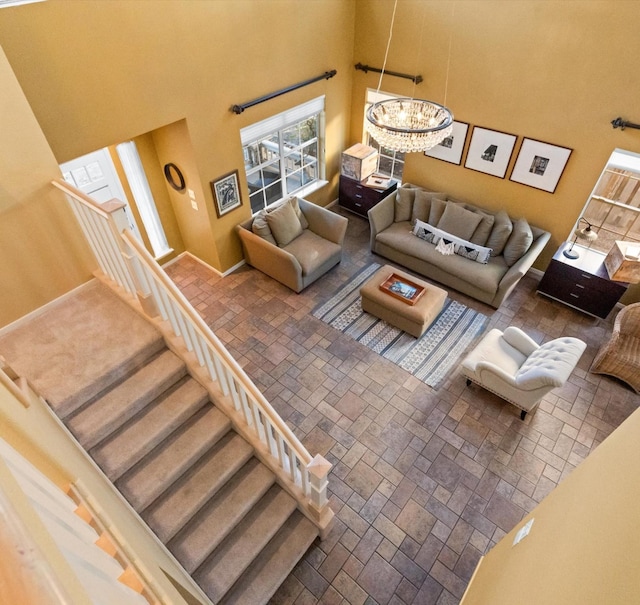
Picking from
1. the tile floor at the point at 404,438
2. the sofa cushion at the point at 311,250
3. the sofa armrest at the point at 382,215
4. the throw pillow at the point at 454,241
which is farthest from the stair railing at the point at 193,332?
the throw pillow at the point at 454,241

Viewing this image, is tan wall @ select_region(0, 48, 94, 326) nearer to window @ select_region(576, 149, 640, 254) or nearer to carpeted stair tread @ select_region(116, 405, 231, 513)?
carpeted stair tread @ select_region(116, 405, 231, 513)

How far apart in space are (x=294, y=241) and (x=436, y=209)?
2194mm

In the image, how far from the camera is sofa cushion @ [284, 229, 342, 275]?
19.0ft

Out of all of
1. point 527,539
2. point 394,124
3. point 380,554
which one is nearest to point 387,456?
point 380,554

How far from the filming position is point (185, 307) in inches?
114

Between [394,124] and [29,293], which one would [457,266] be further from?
[29,293]

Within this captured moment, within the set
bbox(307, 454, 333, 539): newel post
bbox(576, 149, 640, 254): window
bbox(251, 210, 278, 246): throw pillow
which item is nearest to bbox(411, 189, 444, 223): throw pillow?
bbox(576, 149, 640, 254): window

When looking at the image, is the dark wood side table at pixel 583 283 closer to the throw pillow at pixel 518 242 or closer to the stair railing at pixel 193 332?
the throw pillow at pixel 518 242

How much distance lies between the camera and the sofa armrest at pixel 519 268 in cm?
531

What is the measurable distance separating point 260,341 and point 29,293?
2.52 metres

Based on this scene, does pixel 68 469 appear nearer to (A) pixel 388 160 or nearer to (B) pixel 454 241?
(B) pixel 454 241

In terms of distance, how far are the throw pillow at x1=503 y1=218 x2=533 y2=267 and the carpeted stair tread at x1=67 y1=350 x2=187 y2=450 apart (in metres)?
4.53

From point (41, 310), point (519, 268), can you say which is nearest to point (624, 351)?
point (519, 268)

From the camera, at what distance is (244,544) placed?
3135mm
